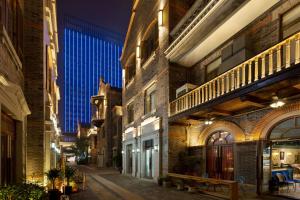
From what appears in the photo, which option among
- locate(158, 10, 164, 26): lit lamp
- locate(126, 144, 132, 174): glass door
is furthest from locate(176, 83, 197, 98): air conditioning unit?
locate(126, 144, 132, 174): glass door

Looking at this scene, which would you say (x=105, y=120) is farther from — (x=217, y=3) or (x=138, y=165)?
(x=217, y=3)

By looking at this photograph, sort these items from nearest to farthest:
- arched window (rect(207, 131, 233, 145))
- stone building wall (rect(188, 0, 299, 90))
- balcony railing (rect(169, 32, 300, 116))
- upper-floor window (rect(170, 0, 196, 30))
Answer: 1. balcony railing (rect(169, 32, 300, 116))
2. stone building wall (rect(188, 0, 299, 90))
3. arched window (rect(207, 131, 233, 145))
4. upper-floor window (rect(170, 0, 196, 30))

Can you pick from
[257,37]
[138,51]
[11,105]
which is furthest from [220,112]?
[138,51]

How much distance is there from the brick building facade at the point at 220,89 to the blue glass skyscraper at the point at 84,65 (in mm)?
124215

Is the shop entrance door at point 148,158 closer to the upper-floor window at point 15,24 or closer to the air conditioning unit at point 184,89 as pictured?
the air conditioning unit at point 184,89

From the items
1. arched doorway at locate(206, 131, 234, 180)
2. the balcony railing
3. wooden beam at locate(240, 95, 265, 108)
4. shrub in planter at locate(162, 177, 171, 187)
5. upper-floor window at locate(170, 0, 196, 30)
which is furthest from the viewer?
upper-floor window at locate(170, 0, 196, 30)

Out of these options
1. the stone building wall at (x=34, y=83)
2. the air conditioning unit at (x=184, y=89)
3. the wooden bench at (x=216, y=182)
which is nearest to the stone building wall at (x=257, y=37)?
the air conditioning unit at (x=184, y=89)

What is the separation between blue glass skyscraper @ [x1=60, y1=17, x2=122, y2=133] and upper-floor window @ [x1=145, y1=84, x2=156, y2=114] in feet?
398

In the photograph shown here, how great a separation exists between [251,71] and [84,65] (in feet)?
500

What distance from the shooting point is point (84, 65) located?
511ft

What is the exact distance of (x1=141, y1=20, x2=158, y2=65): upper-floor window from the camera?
19.7 m

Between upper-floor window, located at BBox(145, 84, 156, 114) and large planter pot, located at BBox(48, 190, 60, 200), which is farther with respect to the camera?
upper-floor window, located at BBox(145, 84, 156, 114)

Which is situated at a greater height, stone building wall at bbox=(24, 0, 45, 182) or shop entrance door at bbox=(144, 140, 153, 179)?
stone building wall at bbox=(24, 0, 45, 182)

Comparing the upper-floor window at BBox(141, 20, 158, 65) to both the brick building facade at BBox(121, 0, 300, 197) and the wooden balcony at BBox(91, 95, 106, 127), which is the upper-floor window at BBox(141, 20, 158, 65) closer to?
the brick building facade at BBox(121, 0, 300, 197)
